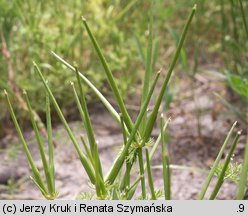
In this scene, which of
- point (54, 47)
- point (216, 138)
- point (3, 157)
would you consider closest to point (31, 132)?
point (3, 157)

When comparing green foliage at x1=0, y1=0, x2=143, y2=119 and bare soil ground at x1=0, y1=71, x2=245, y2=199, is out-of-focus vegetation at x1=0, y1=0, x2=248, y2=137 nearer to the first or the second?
green foliage at x1=0, y1=0, x2=143, y2=119

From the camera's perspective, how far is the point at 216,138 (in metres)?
1.56

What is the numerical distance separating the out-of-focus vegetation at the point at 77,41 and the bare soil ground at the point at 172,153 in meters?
0.11

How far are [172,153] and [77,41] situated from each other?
0.49m

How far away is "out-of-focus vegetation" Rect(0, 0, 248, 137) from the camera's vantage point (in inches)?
60.2

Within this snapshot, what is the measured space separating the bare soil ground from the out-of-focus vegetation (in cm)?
11

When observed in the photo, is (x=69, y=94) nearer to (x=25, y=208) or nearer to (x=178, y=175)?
(x=178, y=175)

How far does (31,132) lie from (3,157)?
0.49 feet

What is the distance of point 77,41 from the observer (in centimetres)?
165

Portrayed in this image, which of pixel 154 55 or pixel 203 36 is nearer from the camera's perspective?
pixel 154 55

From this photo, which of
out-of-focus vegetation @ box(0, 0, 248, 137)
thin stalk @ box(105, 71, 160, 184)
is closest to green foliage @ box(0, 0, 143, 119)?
out-of-focus vegetation @ box(0, 0, 248, 137)

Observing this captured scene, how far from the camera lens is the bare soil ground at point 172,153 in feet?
4.56

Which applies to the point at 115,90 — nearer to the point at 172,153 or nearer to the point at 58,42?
the point at 172,153
